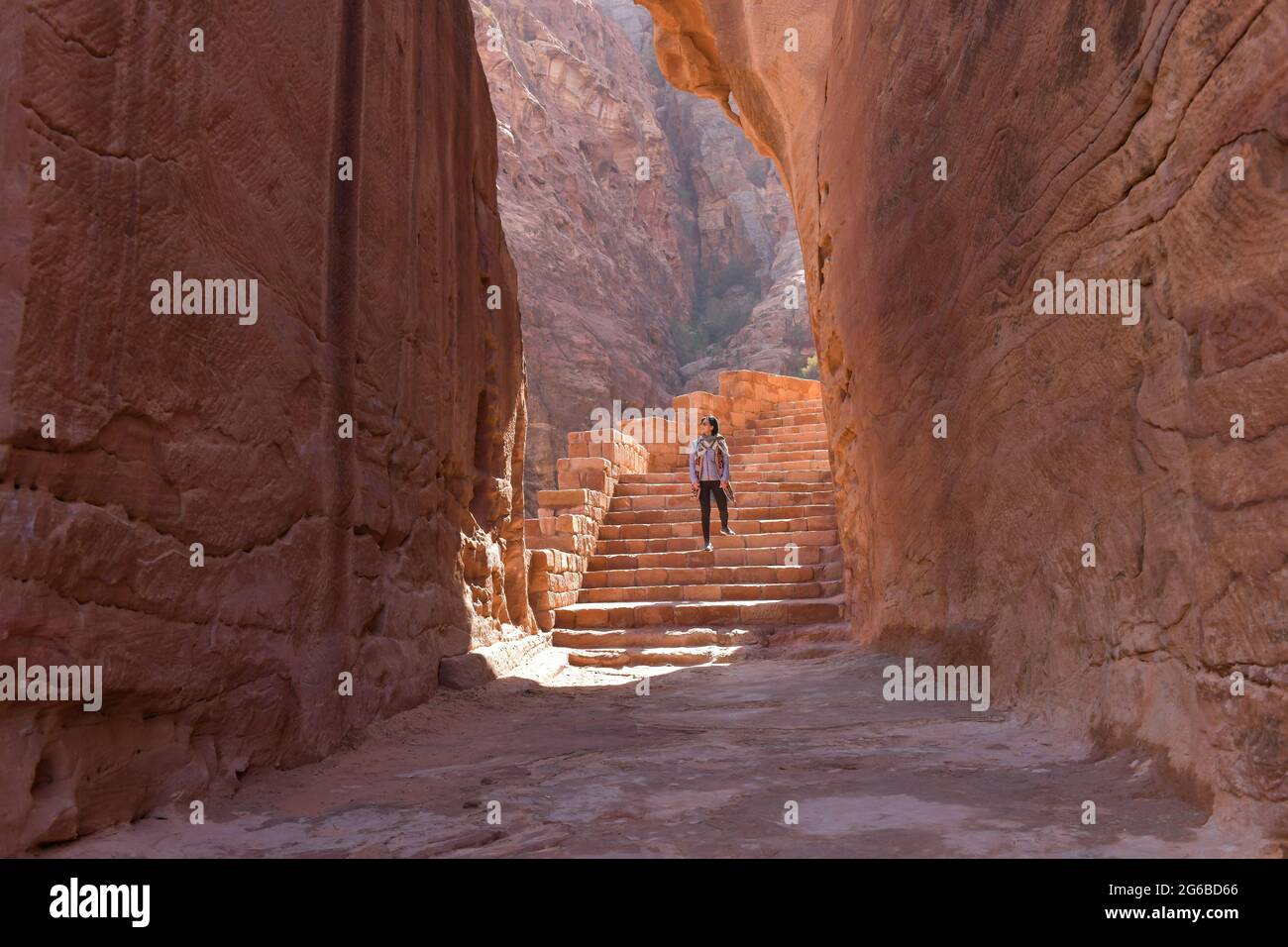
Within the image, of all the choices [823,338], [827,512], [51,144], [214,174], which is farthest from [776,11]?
[51,144]

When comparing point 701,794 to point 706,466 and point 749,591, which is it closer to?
point 749,591

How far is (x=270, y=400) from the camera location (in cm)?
343

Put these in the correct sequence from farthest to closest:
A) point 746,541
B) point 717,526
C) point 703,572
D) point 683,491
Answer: point 683,491, point 717,526, point 746,541, point 703,572

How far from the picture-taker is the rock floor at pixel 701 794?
239 cm

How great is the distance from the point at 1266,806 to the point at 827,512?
29.9 ft

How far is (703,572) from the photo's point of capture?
9.98 m

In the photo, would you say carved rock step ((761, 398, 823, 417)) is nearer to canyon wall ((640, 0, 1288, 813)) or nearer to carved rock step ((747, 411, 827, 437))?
carved rock step ((747, 411, 827, 437))

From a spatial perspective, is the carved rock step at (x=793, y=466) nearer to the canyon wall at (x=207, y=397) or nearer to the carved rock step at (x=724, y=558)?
the carved rock step at (x=724, y=558)

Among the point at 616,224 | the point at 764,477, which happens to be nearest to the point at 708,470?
the point at 764,477

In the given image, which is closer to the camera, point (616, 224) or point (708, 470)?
point (708, 470)

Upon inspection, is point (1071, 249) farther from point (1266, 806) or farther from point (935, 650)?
point (935, 650)

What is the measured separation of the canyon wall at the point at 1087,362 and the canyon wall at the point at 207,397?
2.85 meters

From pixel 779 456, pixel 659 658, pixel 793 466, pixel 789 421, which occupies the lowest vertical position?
pixel 659 658

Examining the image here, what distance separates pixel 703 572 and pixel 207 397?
734 cm
